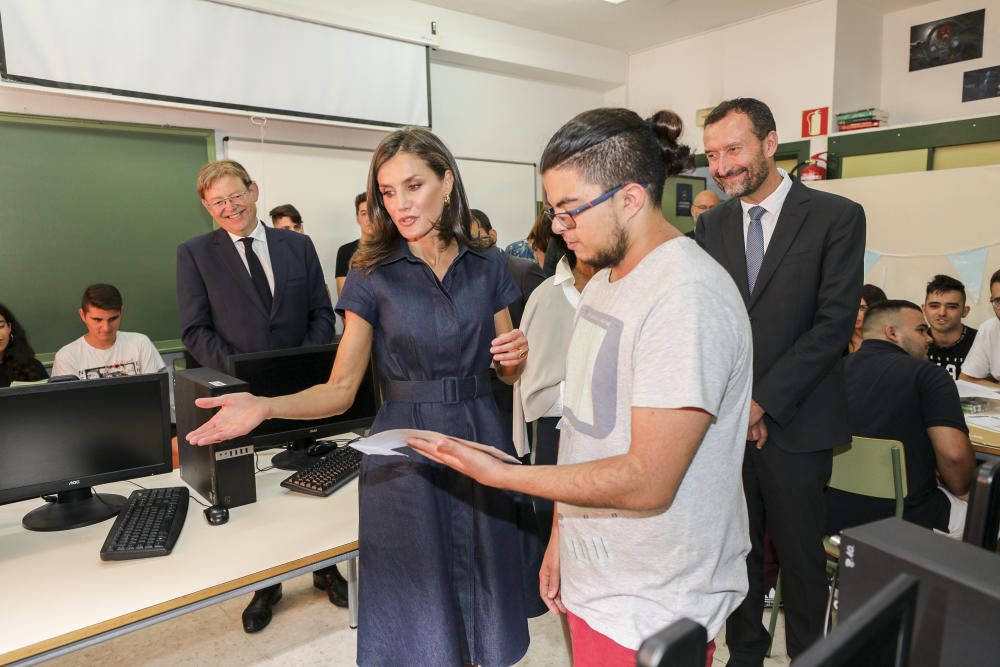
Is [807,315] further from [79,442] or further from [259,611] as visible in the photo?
[259,611]

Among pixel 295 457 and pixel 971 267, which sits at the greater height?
pixel 971 267

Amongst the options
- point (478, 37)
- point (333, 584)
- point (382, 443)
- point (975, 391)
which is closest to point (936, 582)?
point (382, 443)

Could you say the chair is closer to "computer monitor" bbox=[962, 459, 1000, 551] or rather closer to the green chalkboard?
"computer monitor" bbox=[962, 459, 1000, 551]

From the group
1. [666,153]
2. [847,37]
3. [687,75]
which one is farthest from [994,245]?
[666,153]

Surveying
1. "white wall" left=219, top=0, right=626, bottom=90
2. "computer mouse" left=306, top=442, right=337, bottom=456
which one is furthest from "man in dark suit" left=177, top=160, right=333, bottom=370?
"white wall" left=219, top=0, right=626, bottom=90

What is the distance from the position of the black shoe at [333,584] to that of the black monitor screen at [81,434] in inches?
45.0

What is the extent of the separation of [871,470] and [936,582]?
1.90 m

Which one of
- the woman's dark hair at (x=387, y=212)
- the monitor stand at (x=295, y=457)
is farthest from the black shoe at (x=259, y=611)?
the woman's dark hair at (x=387, y=212)

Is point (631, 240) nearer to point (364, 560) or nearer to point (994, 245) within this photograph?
point (364, 560)

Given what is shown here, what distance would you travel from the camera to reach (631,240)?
3.32 feet

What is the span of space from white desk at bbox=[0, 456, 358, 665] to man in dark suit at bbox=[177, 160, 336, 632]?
2.76ft

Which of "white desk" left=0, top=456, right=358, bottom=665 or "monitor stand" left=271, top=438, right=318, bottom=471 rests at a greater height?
"monitor stand" left=271, top=438, right=318, bottom=471

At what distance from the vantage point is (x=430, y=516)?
5.00 ft

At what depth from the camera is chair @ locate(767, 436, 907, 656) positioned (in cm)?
217
